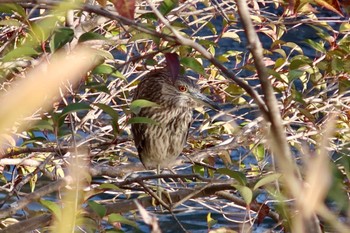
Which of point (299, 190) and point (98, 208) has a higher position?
point (299, 190)

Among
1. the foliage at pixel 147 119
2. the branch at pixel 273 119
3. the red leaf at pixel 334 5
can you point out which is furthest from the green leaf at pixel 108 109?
the branch at pixel 273 119

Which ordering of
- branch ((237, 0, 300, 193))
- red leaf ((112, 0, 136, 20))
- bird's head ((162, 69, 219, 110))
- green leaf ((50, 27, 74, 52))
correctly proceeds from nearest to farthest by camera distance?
branch ((237, 0, 300, 193)) → red leaf ((112, 0, 136, 20)) → green leaf ((50, 27, 74, 52)) → bird's head ((162, 69, 219, 110))

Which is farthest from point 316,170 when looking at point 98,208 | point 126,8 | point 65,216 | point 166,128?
point 166,128

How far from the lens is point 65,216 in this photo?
592 mm

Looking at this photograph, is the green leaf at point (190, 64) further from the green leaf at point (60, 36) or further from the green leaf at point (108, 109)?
the green leaf at point (60, 36)

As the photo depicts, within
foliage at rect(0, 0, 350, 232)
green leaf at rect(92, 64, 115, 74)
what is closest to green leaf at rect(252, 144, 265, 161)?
foliage at rect(0, 0, 350, 232)

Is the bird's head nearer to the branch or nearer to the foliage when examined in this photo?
the foliage

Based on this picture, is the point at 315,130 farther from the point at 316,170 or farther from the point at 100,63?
the point at 316,170

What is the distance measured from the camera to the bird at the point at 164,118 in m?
4.05

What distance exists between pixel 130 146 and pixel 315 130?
130 cm

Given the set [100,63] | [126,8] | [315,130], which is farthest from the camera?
[315,130]

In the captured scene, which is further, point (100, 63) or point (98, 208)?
point (100, 63)

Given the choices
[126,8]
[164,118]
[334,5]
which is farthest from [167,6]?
[164,118]

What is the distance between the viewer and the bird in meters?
4.05
